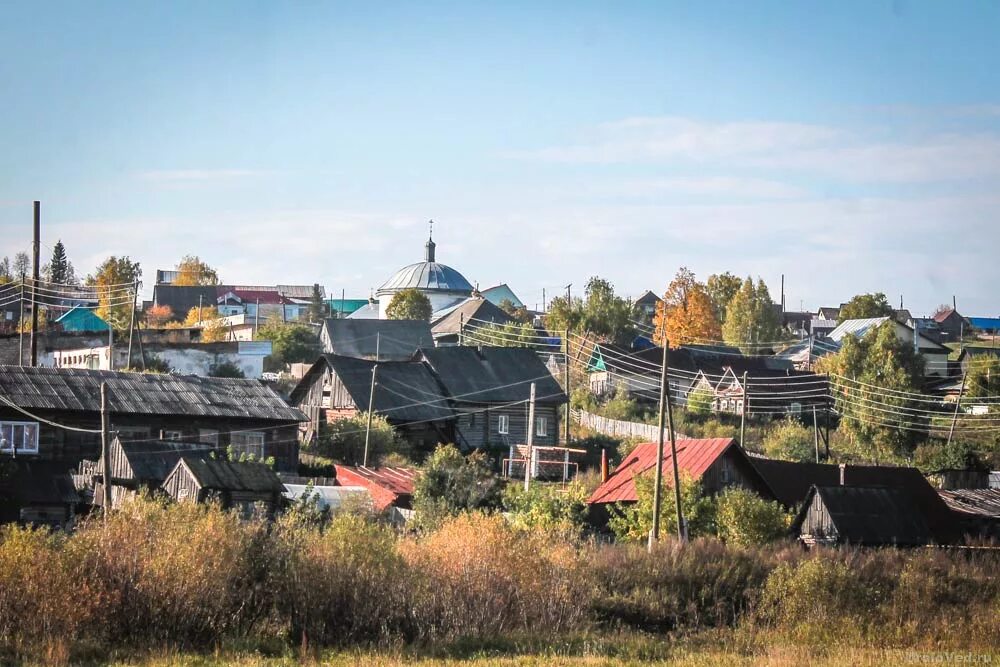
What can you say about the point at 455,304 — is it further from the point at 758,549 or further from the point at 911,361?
the point at 758,549

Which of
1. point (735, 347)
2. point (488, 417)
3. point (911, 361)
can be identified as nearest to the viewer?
point (488, 417)

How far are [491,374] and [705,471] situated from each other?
18.7 meters

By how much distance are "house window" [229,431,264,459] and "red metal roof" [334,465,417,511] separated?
2755 mm

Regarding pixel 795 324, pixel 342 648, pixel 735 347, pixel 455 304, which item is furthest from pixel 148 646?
pixel 795 324

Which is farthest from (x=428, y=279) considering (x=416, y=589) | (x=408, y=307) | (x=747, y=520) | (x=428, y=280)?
(x=416, y=589)

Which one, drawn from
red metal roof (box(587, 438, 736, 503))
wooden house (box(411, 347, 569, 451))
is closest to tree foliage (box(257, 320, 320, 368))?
wooden house (box(411, 347, 569, 451))

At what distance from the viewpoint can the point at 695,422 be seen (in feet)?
207

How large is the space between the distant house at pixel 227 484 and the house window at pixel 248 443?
897 cm

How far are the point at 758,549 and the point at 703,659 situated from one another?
32.0ft

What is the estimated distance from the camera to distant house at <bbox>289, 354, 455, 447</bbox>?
177ft

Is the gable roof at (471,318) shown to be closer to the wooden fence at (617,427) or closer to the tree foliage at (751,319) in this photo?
the tree foliage at (751,319)

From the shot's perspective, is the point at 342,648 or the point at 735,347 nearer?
the point at 342,648

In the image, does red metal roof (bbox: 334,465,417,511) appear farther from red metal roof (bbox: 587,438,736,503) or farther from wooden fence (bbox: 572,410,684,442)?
wooden fence (bbox: 572,410,684,442)

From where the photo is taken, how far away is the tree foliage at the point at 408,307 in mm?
90000
